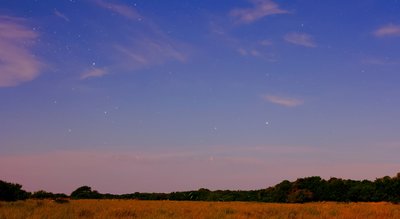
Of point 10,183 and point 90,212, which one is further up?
point 10,183

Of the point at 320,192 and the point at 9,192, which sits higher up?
the point at 320,192

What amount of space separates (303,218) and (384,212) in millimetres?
4975

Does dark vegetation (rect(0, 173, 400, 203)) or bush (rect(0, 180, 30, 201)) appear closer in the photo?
A: bush (rect(0, 180, 30, 201))

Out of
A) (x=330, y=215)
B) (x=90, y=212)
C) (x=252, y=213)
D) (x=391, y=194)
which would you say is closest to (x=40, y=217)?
(x=90, y=212)

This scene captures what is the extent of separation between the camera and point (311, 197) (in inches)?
1886

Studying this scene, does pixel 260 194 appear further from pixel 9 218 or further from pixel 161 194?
pixel 9 218

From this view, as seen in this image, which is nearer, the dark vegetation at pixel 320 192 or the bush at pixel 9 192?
the bush at pixel 9 192

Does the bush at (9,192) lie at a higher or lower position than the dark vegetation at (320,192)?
lower

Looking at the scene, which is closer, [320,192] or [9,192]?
[9,192]

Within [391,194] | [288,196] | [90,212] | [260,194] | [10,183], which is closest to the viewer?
[90,212]

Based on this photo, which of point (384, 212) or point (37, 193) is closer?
point (384, 212)

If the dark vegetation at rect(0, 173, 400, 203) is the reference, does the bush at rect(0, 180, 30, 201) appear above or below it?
below

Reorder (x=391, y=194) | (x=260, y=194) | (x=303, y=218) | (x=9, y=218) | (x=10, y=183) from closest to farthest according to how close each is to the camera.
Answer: (x=9, y=218), (x=303, y=218), (x=10, y=183), (x=391, y=194), (x=260, y=194)

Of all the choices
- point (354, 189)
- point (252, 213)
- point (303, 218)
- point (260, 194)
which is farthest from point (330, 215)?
point (260, 194)
